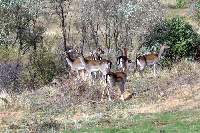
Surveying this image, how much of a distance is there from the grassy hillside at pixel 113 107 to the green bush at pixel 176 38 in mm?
3097

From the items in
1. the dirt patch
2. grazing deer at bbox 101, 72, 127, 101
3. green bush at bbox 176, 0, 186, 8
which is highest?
green bush at bbox 176, 0, 186, 8

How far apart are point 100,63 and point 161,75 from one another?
11.3 ft

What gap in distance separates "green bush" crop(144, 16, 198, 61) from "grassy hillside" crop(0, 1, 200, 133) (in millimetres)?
3097

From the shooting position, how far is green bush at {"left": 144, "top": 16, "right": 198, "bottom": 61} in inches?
1105

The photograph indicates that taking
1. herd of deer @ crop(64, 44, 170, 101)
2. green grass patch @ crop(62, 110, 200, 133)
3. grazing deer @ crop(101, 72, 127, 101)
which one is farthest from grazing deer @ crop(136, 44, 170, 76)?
green grass patch @ crop(62, 110, 200, 133)

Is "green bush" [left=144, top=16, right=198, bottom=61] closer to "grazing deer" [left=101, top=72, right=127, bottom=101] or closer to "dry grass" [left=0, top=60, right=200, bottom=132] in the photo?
"dry grass" [left=0, top=60, right=200, bottom=132]

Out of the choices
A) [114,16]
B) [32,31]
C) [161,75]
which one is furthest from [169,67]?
[32,31]

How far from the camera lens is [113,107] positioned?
19.4 m

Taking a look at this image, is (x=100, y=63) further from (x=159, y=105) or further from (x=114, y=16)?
(x=114, y=16)

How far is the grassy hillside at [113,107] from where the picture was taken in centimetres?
1574

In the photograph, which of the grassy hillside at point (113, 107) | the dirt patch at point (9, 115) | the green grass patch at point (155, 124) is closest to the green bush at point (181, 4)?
the grassy hillside at point (113, 107)

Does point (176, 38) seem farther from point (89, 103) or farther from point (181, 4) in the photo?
point (181, 4)

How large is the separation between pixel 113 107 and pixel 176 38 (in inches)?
417

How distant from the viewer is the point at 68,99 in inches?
828
